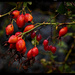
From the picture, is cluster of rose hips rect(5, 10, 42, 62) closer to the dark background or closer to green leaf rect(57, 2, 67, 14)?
green leaf rect(57, 2, 67, 14)

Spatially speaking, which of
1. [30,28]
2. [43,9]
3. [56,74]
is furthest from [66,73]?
[43,9]

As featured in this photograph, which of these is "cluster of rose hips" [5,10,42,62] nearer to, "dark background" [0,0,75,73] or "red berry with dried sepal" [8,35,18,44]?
"red berry with dried sepal" [8,35,18,44]

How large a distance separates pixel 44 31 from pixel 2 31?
3.05 ft

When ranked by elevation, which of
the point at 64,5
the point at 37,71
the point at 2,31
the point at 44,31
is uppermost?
the point at 64,5

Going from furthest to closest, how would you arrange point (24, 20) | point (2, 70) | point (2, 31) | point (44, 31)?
point (44, 31), point (2, 70), point (2, 31), point (24, 20)

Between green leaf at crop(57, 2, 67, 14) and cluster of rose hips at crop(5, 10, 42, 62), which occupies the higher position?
green leaf at crop(57, 2, 67, 14)

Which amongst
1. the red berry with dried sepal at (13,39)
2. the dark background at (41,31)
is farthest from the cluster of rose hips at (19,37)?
the dark background at (41,31)

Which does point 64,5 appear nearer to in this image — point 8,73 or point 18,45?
point 18,45

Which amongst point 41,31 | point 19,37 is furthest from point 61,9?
point 41,31

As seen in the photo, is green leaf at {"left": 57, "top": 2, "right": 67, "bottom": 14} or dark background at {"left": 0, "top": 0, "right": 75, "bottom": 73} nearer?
green leaf at {"left": 57, "top": 2, "right": 67, "bottom": 14}

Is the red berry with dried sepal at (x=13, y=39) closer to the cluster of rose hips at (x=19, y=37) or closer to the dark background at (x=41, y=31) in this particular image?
the cluster of rose hips at (x=19, y=37)

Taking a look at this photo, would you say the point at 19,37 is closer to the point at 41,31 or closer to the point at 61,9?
the point at 61,9

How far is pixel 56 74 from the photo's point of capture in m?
1.79

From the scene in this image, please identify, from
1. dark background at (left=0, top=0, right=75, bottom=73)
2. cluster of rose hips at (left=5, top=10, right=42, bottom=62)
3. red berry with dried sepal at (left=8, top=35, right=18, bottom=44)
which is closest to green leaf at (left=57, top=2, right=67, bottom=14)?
cluster of rose hips at (left=5, top=10, right=42, bottom=62)
